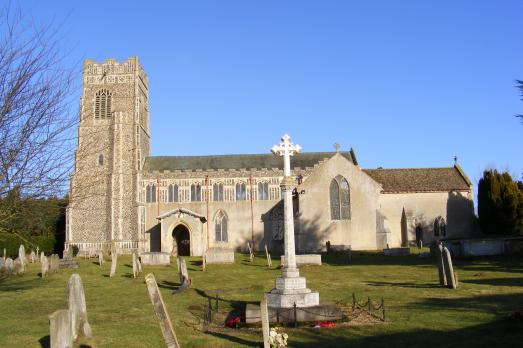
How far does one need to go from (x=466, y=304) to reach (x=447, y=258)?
396 cm

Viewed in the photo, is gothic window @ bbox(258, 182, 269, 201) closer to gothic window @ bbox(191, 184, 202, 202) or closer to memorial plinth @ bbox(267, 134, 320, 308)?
gothic window @ bbox(191, 184, 202, 202)

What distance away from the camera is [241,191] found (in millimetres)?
50281

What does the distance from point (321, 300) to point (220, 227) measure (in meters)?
33.2

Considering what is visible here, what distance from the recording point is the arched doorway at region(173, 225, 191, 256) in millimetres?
46500

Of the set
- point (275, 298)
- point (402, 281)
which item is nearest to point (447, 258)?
point (402, 281)

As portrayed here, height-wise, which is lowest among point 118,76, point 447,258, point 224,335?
point 224,335

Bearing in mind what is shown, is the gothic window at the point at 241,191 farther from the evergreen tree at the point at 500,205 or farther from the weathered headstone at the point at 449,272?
the weathered headstone at the point at 449,272

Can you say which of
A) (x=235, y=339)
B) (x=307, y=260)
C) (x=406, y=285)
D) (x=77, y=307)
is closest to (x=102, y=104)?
(x=307, y=260)

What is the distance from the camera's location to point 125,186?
1938 inches

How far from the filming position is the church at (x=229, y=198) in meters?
42.2

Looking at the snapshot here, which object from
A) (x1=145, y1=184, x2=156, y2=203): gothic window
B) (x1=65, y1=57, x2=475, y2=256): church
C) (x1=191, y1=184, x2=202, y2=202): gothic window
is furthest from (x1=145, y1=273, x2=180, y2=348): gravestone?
(x1=145, y1=184, x2=156, y2=203): gothic window

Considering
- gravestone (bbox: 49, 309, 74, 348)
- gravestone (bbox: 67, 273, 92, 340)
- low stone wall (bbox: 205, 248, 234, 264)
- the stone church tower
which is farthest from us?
the stone church tower

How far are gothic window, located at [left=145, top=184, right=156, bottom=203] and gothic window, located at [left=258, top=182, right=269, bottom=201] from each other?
9.98 m

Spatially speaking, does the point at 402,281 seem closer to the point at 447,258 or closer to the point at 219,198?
the point at 447,258
